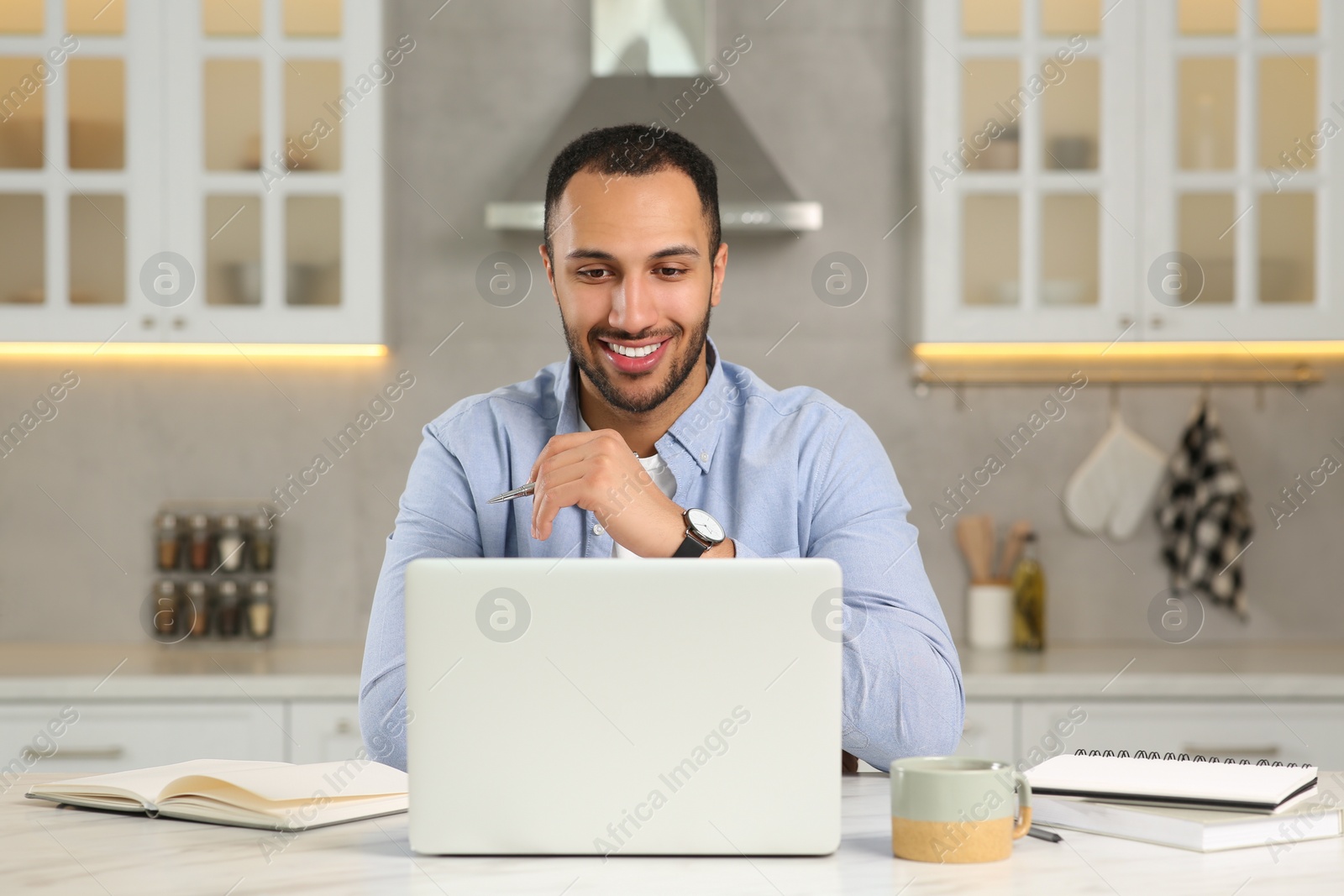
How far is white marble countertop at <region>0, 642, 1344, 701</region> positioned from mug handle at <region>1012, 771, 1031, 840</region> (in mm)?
1546

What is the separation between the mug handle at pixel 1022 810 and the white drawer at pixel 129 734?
183 cm

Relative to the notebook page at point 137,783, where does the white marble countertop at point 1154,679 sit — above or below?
below

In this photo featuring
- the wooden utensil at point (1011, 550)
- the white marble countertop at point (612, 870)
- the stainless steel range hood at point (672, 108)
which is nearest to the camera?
the white marble countertop at point (612, 870)

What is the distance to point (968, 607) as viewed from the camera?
9.82 feet

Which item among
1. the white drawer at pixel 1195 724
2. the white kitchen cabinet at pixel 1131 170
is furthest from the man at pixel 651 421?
the white kitchen cabinet at pixel 1131 170

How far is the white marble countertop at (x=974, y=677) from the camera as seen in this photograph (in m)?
2.44

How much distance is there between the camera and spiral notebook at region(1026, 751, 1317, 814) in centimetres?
99

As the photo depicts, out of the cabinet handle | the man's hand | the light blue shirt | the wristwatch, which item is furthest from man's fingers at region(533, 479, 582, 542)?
the cabinet handle

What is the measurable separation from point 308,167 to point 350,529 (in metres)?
0.87

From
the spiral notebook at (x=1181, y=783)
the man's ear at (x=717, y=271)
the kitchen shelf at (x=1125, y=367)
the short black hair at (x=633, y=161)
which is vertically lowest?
the spiral notebook at (x=1181, y=783)

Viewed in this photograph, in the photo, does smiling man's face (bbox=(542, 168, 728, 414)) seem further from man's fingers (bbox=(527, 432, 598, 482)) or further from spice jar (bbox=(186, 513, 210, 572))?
spice jar (bbox=(186, 513, 210, 572))

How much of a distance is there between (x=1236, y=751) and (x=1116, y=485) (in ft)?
2.47

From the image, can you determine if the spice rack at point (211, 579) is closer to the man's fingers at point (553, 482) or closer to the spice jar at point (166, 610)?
the spice jar at point (166, 610)

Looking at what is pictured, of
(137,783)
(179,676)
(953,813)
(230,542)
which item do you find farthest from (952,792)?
(230,542)
